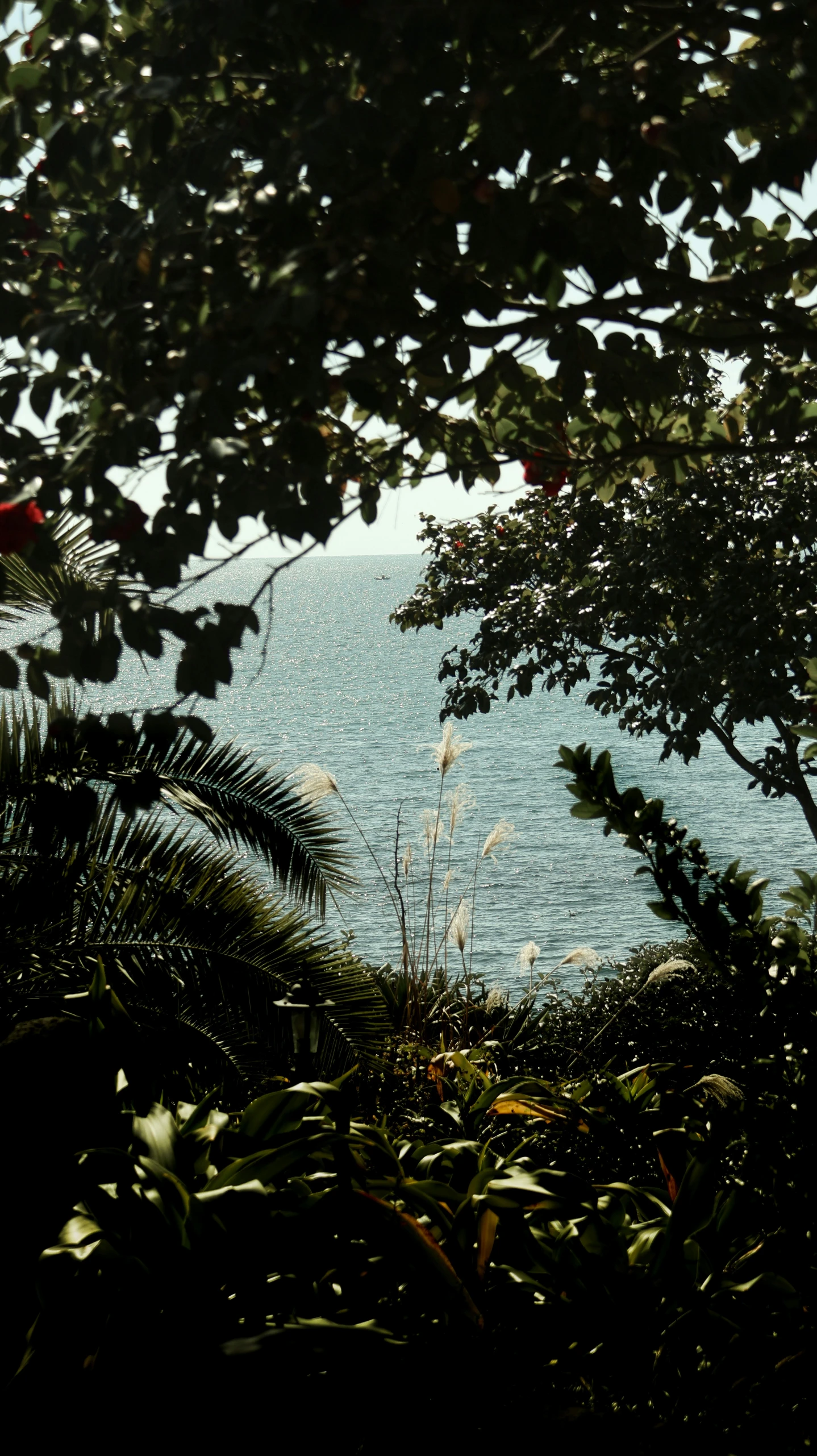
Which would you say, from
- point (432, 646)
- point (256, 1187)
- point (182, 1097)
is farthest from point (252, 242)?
point (432, 646)

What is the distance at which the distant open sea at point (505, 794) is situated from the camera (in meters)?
18.7

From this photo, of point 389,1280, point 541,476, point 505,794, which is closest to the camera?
point 389,1280

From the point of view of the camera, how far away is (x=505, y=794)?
31672mm

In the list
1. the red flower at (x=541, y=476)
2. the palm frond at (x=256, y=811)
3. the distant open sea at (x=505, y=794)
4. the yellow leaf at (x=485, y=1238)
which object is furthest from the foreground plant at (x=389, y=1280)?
the distant open sea at (x=505, y=794)

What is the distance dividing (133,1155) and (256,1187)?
44cm

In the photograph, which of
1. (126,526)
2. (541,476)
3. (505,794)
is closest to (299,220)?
(126,526)

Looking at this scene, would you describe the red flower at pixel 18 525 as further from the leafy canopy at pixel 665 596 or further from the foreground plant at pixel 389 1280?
the leafy canopy at pixel 665 596

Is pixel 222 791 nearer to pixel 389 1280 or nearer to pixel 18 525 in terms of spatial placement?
pixel 389 1280

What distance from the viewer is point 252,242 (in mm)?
1823

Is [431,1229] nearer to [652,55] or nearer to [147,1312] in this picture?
[147,1312]

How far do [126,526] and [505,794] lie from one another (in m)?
30.1

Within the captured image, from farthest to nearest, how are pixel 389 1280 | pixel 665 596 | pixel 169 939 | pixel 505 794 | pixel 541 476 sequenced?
pixel 505 794 → pixel 665 596 → pixel 169 939 → pixel 541 476 → pixel 389 1280

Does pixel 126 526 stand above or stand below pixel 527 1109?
above

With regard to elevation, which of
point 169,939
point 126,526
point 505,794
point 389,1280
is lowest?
point 505,794
